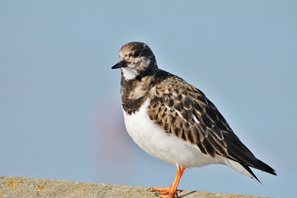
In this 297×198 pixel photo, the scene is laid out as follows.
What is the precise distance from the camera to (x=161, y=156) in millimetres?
16000

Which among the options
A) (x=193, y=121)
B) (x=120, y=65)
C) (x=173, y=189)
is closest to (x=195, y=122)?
(x=193, y=121)

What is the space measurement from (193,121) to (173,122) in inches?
13.6

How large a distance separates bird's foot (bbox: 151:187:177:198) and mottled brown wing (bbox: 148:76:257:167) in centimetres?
87

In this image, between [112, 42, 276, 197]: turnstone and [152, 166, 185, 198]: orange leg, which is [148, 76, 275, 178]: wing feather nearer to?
[112, 42, 276, 197]: turnstone

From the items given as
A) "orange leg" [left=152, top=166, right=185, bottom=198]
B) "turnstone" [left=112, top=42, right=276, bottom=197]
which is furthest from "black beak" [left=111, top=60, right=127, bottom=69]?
"orange leg" [left=152, top=166, right=185, bottom=198]

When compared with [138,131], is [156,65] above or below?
above

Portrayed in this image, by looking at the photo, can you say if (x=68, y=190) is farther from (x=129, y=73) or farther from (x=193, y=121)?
(x=193, y=121)

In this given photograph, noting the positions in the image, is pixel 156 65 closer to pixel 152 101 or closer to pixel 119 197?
pixel 152 101

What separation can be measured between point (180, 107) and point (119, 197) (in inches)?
66.6

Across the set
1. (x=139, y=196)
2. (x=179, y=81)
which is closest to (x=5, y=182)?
(x=139, y=196)

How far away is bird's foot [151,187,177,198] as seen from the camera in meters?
16.1

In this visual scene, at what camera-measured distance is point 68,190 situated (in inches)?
628

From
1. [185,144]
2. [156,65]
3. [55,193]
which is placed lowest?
[55,193]

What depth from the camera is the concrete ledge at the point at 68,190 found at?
52.0 feet
